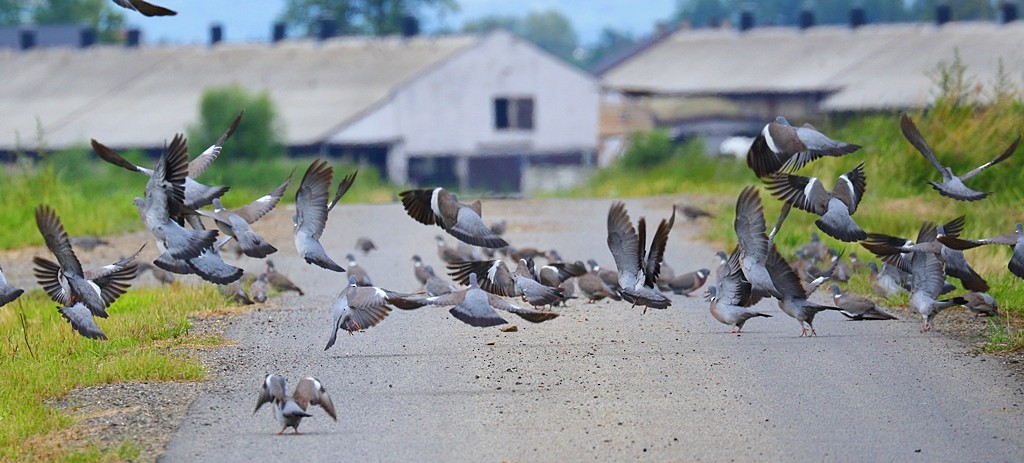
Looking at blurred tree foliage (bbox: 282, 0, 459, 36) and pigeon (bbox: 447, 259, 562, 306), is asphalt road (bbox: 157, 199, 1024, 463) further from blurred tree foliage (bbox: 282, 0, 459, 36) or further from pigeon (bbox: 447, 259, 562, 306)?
blurred tree foliage (bbox: 282, 0, 459, 36)

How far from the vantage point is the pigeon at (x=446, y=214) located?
40.6 ft

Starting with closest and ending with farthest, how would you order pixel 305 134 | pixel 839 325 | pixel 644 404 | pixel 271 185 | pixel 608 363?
pixel 644 404 → pixel 608 363 → pixel 839 325 → pixel 271 185 → pixel 305 134

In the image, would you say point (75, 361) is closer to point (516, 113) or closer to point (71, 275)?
point (71, 275)

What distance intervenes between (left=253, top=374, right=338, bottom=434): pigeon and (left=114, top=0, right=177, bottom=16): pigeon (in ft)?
8.27

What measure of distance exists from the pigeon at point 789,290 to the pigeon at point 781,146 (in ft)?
2.28

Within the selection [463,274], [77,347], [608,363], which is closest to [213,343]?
[77,347]

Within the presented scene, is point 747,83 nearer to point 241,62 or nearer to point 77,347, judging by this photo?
point 241,62

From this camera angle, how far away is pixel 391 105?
5628 centimetres

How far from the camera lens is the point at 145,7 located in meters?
10.4

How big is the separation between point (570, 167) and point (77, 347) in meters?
48.9

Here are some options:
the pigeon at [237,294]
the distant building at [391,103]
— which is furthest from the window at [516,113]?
the pigeon at [237,294]

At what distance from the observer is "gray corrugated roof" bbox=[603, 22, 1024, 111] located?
185ft

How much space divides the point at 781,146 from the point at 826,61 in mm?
52020

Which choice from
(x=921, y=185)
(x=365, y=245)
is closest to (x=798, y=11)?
(x=921, y=185)
